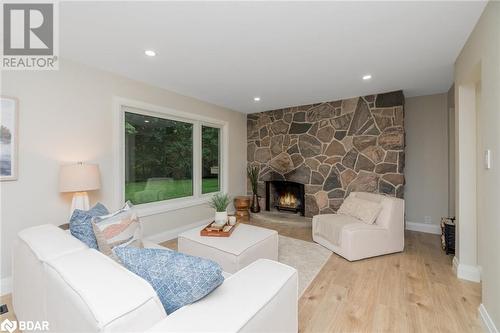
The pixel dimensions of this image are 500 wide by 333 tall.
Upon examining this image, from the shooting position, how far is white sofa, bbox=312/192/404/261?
2756 mm

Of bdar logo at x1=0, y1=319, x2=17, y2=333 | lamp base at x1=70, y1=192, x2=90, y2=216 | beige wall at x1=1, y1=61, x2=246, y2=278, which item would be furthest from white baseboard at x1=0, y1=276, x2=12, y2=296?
lamp base at x1=70, y1=192, x2=90, y2=216

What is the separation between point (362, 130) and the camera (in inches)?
153

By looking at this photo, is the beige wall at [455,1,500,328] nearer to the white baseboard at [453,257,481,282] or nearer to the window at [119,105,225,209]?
the white baseboard at [453,257,481,282]

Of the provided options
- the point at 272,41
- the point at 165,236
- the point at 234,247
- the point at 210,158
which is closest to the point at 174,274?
the point at 234,247

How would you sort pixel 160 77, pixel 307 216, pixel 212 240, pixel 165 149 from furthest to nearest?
1. pixel 307 216
2. pixel 165 149
3. pixel 160 77
4. pixel 212 240

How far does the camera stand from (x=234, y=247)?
7.06 feet

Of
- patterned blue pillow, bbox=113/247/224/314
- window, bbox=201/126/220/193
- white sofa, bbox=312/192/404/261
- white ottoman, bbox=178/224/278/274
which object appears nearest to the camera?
patterned blue pillow, bbox=113/247/224/314

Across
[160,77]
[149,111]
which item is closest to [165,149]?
[149,111]

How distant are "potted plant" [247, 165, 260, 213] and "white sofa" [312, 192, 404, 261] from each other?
6.42ft

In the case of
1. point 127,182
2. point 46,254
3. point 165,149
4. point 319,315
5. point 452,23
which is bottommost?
point 319,315

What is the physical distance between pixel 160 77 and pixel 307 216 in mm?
3511

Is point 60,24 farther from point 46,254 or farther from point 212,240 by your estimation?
point 212,240

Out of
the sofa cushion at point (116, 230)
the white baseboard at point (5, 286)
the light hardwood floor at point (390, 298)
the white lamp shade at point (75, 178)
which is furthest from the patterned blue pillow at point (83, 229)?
the white baseboard at point (5, 286)

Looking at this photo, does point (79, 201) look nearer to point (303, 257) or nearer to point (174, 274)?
point (174, 274)
